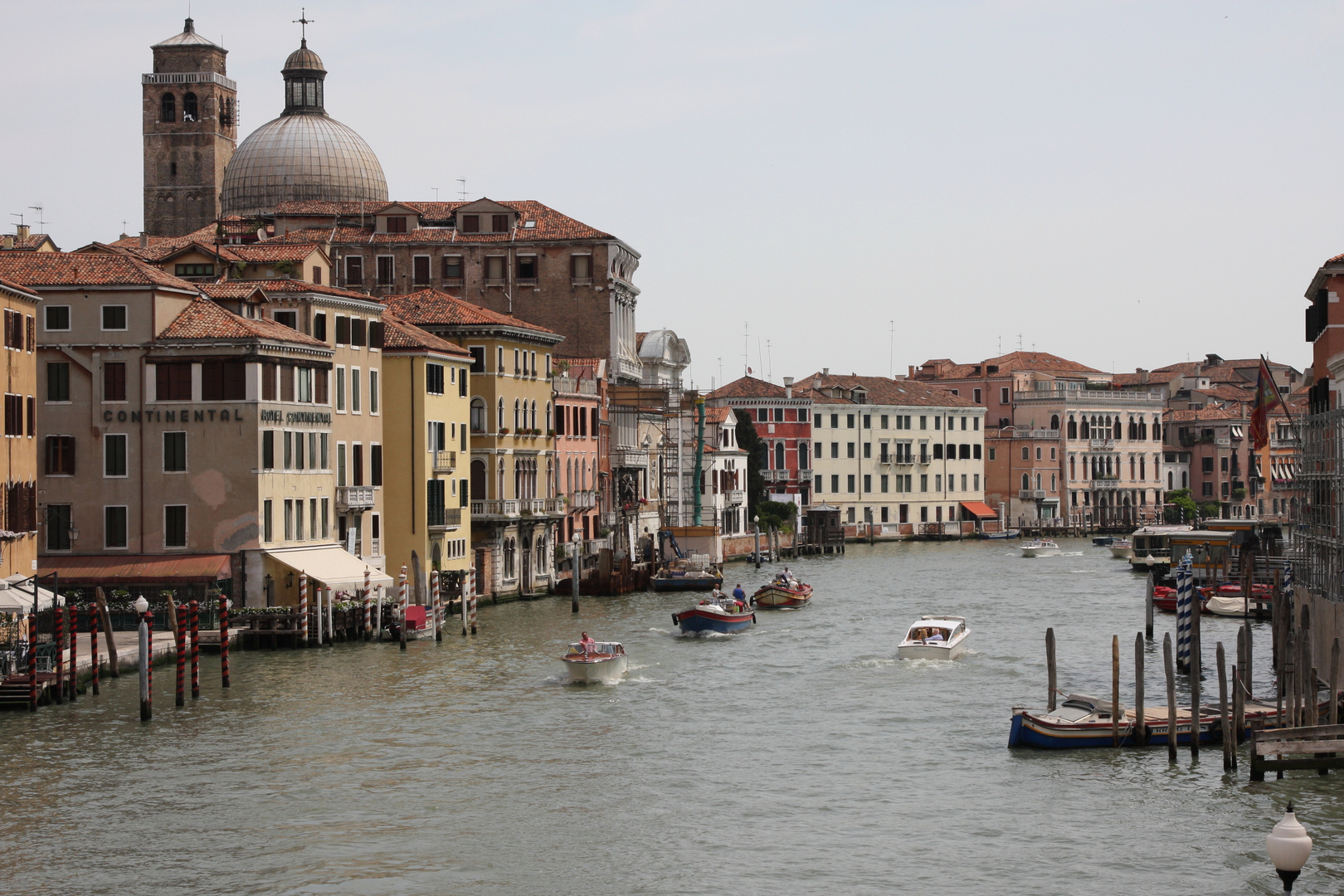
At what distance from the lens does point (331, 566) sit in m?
42.6

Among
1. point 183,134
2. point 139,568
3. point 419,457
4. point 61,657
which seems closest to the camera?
point 61,657

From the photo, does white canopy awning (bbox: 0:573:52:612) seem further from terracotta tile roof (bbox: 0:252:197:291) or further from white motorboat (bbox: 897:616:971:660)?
white motorboat (bbox: 897:616:971:660)

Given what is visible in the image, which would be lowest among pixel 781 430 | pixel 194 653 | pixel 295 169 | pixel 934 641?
pixel 934 641

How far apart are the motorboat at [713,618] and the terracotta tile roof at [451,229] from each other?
2490 cm

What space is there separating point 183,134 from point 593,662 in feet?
185

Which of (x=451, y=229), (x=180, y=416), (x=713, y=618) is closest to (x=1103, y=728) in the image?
(x=713, y=618)

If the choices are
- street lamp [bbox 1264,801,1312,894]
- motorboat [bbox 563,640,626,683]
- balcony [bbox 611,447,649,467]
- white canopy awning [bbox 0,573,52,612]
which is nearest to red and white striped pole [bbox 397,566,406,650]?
motorboat [bbox 563,640,626,683]

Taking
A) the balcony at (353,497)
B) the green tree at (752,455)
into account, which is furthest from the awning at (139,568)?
the green tree at (752,455)

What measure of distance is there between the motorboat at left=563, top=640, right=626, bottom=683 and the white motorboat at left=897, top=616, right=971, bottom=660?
6.57 m

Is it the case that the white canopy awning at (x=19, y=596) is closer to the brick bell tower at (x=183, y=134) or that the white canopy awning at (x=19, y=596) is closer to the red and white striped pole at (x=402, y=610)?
the red and white striped pole at (x=402, y=610)

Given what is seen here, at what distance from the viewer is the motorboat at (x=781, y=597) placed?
54.0 m

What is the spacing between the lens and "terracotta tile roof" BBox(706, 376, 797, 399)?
97188mm

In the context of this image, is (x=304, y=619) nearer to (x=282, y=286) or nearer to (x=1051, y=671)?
(x=282, y=286)

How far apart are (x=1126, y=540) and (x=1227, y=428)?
3349 centimetres
